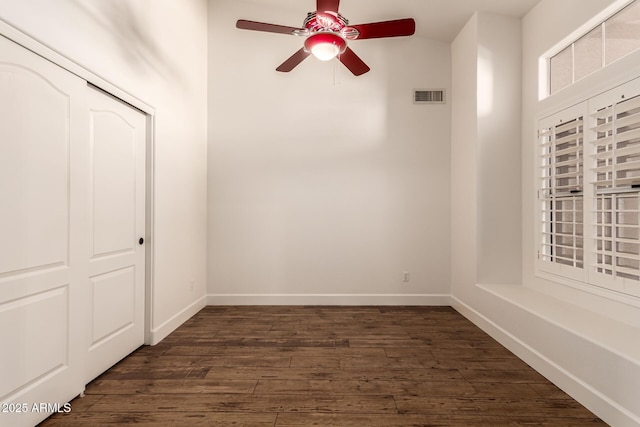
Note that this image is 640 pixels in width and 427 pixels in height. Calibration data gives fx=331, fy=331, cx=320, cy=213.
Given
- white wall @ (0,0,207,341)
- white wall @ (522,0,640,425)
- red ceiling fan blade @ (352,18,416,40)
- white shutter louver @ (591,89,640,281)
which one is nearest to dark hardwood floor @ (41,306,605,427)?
white wall @ (522,0,640,425)

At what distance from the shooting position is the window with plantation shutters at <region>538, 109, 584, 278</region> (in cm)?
274

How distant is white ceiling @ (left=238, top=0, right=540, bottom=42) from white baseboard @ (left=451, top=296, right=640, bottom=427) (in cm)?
318

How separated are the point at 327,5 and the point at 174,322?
318cm

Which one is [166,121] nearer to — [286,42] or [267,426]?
[286,42]

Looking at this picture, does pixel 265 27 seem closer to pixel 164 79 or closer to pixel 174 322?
pixel 164 79

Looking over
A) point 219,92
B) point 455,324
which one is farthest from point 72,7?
point 455,324

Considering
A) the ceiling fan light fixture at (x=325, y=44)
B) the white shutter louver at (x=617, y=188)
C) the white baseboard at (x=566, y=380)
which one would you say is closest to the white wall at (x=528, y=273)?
the white baseboard at (x=566, y=380)

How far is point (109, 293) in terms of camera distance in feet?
8.20

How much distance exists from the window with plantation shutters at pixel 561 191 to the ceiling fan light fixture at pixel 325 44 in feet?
6.69

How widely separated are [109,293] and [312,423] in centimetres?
177

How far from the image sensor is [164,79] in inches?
127

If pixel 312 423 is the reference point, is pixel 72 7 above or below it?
above

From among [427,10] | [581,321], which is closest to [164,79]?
[427,10]

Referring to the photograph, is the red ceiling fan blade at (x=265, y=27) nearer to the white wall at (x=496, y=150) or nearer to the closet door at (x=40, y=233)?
the closet door at (x=40, y=233)
